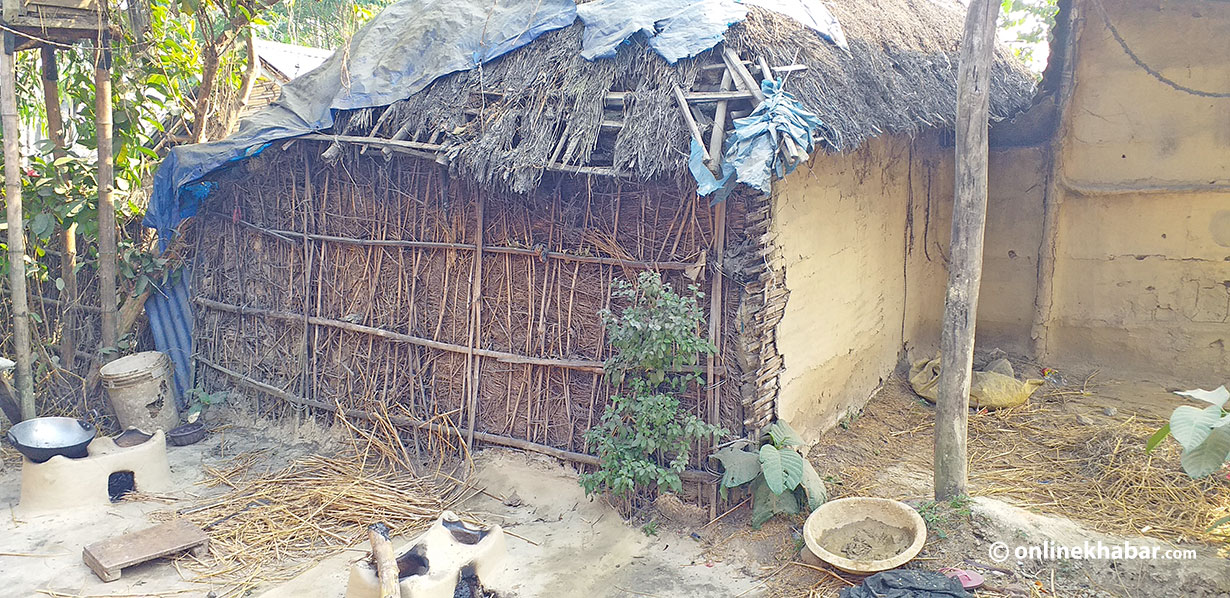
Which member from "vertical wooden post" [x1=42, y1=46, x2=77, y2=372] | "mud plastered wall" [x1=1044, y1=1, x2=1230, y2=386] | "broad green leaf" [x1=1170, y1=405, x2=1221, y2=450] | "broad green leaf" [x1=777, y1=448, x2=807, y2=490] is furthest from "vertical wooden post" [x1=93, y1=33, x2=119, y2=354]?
"mud plastered wall" [x1=1044, y1=1, x2=1230, y2=386]

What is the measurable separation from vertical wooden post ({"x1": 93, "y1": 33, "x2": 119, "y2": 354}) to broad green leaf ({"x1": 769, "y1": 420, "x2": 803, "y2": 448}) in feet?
18.0

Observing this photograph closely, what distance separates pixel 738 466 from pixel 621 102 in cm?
221

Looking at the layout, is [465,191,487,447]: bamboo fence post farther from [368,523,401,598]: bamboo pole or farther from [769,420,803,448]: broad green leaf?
[769,420,803,448]: broad green leaf

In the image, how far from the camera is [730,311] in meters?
4.89

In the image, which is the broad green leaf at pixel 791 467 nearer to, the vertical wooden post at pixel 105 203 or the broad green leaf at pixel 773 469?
the broad green leaf at pixel 773 469

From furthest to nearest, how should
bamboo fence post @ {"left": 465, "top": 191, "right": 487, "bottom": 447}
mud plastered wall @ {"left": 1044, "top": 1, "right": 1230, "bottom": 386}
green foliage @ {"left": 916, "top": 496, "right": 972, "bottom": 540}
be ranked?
mud plastered wall @ {"left": 1044, "top": 1, "right": 1230, "bottom": 386} < bamboo fence post @ {"left": 465, "top": 191, "right": 487, "bottom": 447} < green foliage @ {"left": 916, "top": 496, "right": 972, "bottom": 540}

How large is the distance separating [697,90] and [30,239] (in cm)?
573

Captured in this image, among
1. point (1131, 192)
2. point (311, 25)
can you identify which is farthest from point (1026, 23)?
point (311, 25)

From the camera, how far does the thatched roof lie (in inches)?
186

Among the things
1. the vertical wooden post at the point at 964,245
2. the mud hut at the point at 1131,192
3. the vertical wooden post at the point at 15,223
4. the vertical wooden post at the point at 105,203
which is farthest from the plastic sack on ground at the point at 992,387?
the vertical wooden post at the point at 15,223

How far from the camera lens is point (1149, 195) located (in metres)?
6.70

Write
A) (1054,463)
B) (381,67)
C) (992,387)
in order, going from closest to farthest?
1. (1054,463)
2. (381,67)
3. (992,387)

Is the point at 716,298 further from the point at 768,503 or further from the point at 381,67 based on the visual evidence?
the point at 381,67

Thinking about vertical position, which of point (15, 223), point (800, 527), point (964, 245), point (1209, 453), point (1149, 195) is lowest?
point (800, 527)
